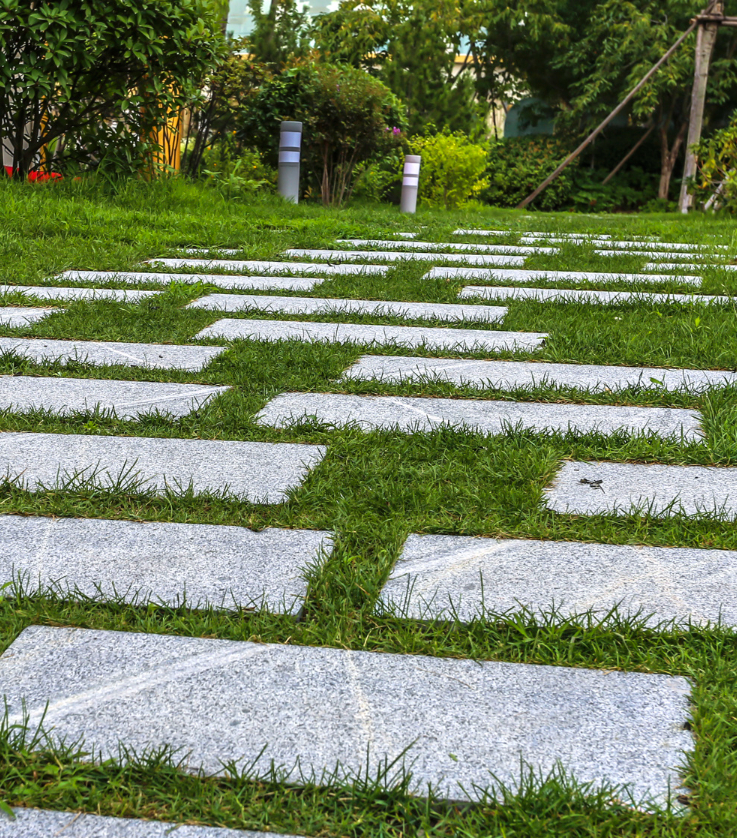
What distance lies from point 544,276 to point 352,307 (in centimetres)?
136

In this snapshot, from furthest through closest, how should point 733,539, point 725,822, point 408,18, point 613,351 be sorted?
point 408,18
point 613,351
point 733,539
point 725,822

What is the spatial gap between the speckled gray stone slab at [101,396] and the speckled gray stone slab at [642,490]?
1.07 metres

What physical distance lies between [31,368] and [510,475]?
1.66 m

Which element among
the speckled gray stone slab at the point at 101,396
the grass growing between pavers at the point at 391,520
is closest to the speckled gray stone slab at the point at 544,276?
the grass growing between pavers at the point at 391,520

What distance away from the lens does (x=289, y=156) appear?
33.3ft

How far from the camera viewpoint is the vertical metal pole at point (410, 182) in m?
11.7

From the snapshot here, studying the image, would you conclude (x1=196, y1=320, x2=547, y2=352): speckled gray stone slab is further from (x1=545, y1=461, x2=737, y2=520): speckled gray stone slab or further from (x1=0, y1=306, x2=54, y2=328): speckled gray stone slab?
(x1=545, y1=461, x2=737, y2=520): speckled gray stone slab

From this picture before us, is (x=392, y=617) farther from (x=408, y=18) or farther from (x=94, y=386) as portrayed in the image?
(x=408, y=18)

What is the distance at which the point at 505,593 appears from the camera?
4.91 ft

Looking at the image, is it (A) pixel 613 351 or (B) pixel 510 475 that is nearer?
(B) pixel 510 475

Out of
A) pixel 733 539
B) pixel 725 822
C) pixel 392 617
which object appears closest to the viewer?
pixel 725 822

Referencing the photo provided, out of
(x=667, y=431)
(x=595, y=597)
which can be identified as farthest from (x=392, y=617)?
(x=667, y=431)

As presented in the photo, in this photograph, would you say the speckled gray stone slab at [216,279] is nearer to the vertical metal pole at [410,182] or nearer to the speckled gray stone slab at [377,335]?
the speckled gray stone slab at [377,335]

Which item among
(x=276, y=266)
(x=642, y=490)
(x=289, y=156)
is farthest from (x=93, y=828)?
(x=289, y=156)
